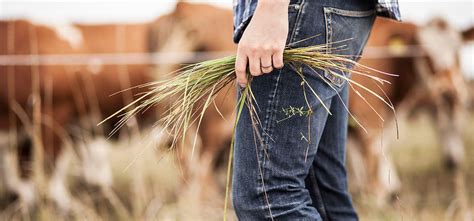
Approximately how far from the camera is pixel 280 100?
1132mm

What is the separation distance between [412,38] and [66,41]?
246 centimetres

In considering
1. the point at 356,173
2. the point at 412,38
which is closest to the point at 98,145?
the point at 356,173

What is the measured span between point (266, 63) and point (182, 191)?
7.52 ft

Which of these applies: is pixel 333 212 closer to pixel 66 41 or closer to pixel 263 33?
pixel 263 33

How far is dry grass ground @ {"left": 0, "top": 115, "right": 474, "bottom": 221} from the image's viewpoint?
2338 millimetres

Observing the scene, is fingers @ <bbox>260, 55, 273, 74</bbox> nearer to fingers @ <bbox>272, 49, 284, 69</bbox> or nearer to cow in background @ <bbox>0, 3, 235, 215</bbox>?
fingers @ <bbox>272, 49, 284, 69</bbox>

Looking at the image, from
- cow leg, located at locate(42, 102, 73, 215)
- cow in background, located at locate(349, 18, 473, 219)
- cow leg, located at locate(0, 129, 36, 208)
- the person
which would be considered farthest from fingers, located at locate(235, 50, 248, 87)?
cow leg, located at locate(42, 102, 73, 215)

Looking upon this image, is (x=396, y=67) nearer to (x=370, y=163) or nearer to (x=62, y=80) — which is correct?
(x=370, y=163)

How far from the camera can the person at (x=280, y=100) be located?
1.08m

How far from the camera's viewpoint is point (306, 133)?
116 cm

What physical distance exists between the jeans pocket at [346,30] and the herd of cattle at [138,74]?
261 centimetres

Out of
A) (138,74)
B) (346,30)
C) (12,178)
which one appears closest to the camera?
(346,30)

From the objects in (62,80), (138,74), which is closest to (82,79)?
(62,80)

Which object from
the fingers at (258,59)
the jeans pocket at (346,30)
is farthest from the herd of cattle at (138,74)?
the fingers at (258,59)
